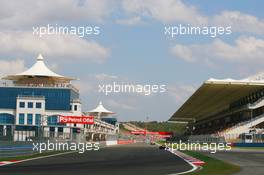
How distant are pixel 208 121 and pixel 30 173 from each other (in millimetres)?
133984

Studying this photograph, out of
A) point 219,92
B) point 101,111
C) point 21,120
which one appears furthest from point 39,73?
point 101,111

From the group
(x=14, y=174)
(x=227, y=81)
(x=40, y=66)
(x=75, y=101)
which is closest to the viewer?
(x=14, y=174)

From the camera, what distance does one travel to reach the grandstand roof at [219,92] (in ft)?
291

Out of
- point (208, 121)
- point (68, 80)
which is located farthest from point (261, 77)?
point (208, 121)

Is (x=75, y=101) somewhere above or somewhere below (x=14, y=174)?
above

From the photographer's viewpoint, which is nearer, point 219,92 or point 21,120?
point 219,92

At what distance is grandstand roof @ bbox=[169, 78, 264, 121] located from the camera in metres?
88.7

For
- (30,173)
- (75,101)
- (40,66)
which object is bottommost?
(30,173)

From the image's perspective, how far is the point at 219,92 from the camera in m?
99.0

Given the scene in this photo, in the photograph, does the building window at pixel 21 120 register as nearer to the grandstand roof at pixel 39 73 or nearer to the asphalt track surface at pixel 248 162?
the grandstand roof at pixel 39 73

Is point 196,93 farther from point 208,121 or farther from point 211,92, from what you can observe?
point 208,121

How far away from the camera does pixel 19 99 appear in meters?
103

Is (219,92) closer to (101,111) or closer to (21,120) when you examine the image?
(21,120)

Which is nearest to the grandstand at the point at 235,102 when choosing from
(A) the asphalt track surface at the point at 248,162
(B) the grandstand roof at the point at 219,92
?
(B) the grandstand roof at the point at 219,92
